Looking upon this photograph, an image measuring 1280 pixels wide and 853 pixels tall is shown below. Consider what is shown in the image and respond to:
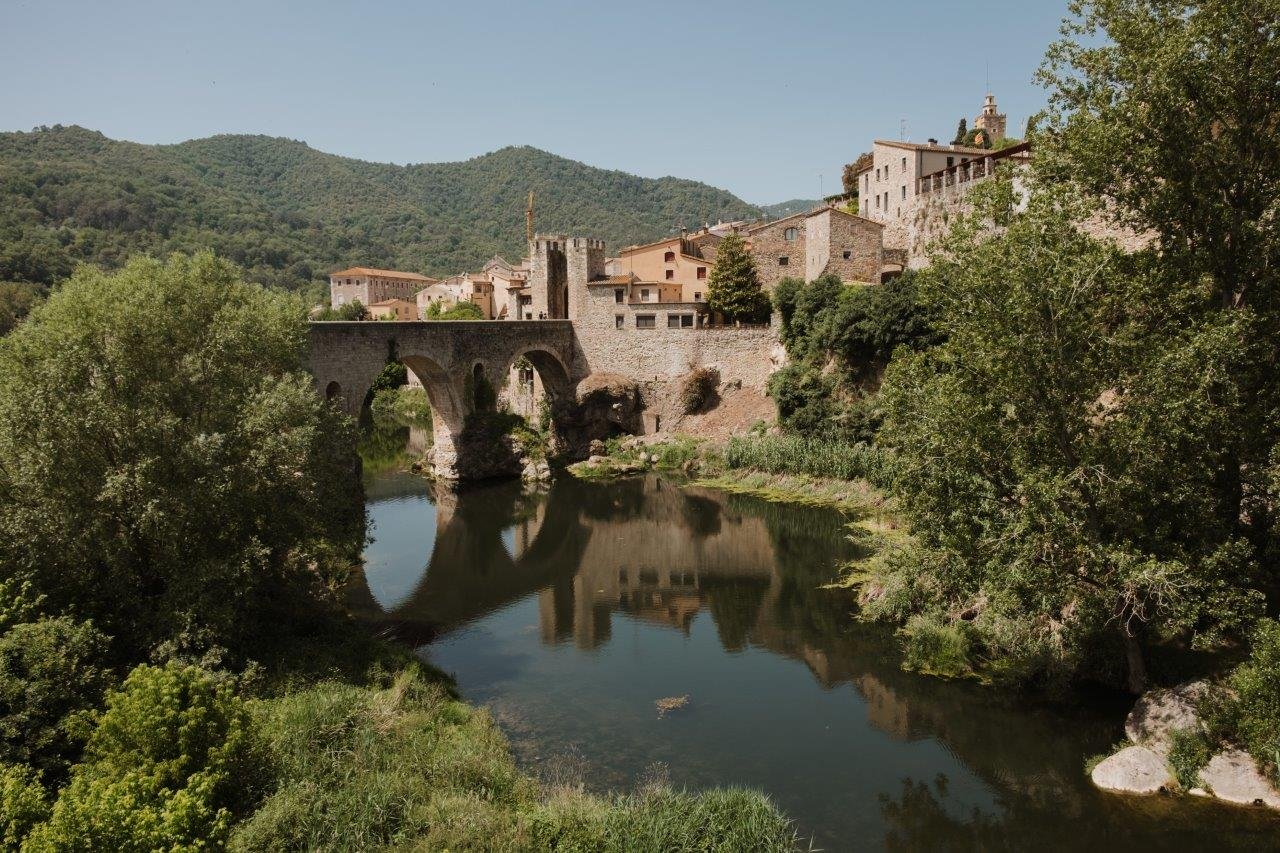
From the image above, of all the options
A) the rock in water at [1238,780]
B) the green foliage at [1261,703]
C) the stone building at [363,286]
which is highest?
the stone building at [363,286]

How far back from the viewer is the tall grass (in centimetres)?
3475

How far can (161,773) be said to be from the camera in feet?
34.9

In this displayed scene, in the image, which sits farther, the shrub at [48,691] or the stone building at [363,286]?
the stone building at [363,286]

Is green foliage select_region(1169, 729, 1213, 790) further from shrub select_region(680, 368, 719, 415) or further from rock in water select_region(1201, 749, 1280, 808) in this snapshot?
shrub select_region(680, 368, 719, 415)

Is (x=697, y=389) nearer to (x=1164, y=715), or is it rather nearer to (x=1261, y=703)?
(x=1164, y=715)

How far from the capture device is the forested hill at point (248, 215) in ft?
306

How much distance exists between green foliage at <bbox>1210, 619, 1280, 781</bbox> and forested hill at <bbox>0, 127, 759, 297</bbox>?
8226 cm

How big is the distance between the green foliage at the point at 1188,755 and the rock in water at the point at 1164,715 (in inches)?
6.2

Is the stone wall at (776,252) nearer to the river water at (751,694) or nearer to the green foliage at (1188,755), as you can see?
the river water at (751,694)

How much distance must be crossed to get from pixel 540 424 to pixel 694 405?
9.15 metres

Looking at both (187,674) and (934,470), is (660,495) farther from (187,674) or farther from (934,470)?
(187,674)

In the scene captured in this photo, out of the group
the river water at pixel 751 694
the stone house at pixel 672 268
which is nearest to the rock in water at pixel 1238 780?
the river water at pixel 751 694

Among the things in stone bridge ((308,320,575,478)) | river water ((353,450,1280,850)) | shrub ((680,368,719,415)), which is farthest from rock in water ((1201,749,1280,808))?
shrub ((680,368,719,415))

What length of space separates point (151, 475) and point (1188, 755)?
1833 centimetres
